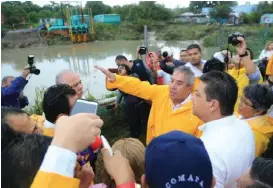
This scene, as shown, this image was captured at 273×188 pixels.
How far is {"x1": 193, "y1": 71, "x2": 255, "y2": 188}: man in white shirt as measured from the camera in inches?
49.4

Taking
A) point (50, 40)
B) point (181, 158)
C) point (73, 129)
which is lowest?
point (50, 40)

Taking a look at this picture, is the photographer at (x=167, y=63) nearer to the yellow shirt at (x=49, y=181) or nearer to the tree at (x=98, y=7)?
the yellow shirt at (x=49, y=181)

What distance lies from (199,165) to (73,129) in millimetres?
367

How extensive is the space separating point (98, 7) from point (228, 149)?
116 feet

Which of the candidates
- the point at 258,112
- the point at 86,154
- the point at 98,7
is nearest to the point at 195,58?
the point at 258,112

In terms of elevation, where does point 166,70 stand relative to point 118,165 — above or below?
below

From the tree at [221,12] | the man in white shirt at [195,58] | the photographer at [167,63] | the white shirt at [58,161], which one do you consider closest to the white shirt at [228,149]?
the white shirt at [58,161]

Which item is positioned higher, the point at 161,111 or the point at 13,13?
the point at 13,13

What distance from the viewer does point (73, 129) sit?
65cm

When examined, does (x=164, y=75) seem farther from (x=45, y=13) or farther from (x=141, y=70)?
(x=45, y=13)

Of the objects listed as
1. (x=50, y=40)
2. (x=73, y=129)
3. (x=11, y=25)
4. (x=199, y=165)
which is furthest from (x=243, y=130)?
(x=11, y=25)

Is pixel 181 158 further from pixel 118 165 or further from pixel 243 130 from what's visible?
pixel 243 130

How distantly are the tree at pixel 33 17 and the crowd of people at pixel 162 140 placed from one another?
89.8 feet

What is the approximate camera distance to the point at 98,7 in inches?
1353
